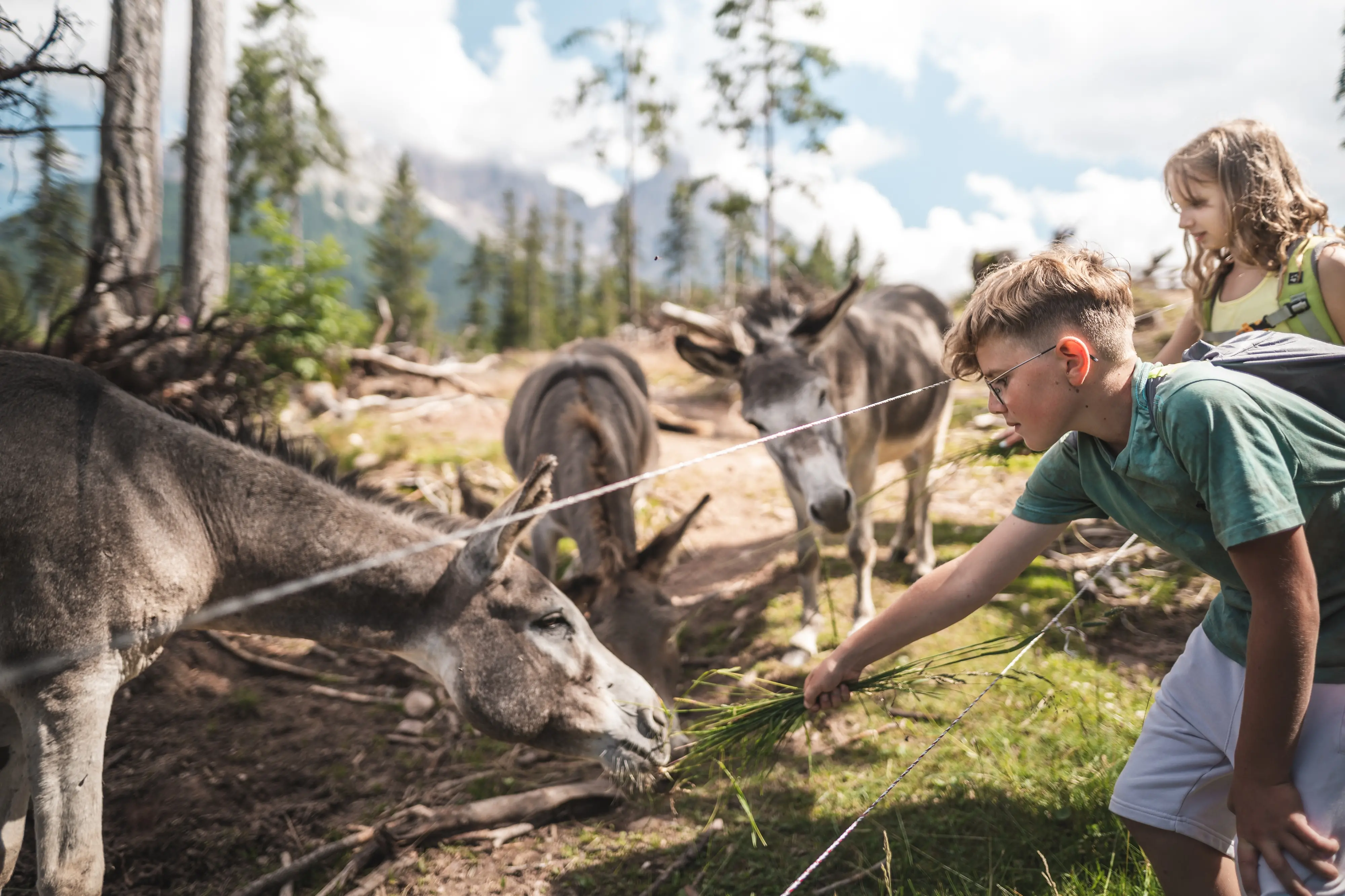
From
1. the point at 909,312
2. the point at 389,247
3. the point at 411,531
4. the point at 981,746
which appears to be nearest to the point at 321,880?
the point at 411,531

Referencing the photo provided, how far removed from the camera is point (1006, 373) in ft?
5.95

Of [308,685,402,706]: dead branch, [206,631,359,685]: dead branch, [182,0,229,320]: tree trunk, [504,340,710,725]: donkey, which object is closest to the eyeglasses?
[504,340,710,725]: donkey

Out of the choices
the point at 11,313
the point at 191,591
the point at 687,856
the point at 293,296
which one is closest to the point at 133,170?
the point at 293,296

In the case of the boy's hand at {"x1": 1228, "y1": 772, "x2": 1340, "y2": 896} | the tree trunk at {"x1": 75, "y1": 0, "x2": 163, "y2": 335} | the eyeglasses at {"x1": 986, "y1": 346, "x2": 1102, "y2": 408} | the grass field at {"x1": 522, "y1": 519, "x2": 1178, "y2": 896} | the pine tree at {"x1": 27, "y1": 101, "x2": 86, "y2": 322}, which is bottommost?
the grass field at {"x1": 522, "y1": 519, "x2": 1178, "y2": 896}

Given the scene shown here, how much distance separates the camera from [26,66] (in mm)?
2490

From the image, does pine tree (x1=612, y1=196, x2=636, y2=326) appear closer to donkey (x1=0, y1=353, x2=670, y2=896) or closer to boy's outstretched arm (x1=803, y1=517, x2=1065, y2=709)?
donkey (x1=0, y1=353, x2=670, y2=896)

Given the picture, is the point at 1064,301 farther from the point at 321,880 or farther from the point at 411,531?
the point at 321,880

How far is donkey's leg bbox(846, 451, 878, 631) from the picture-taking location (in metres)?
5.20

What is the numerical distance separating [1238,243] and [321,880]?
15.3 ft

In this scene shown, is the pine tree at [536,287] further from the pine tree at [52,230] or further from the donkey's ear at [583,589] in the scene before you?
the donkey's ear at [583,589]

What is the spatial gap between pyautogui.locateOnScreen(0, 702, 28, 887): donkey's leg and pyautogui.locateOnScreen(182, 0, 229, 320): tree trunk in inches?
294

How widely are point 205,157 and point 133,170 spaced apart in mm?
2277

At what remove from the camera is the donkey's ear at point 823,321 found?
4.71 meters

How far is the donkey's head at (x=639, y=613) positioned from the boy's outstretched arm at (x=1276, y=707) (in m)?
2.50
